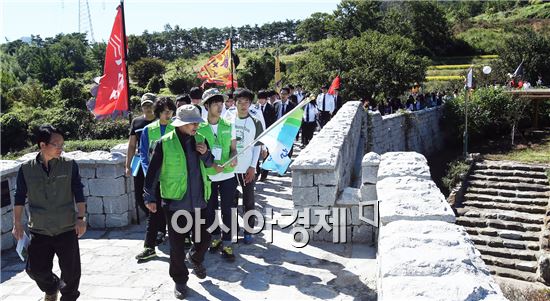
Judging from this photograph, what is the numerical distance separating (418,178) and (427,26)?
168 ft

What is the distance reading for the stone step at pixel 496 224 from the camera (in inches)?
709

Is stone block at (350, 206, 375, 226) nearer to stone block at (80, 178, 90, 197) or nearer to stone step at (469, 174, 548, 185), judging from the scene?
stone block at (80, 178, 90, 197)

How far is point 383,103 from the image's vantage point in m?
24.2

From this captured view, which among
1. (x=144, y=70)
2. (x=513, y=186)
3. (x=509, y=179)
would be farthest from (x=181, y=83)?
(x=513, y=186)

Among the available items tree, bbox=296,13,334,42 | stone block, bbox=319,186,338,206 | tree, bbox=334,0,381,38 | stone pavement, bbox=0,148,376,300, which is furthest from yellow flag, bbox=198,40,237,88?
tree, bbox=296,13,334,42

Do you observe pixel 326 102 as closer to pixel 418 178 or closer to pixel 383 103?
pixel 418 178

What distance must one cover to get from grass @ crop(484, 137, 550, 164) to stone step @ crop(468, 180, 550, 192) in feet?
8.82

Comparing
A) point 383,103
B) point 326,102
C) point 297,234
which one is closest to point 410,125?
point 383,103

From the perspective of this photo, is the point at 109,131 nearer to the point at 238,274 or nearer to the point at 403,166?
the point at 238,274

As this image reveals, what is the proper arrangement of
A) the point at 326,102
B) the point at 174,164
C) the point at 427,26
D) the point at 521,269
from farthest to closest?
the point at 427,26, the point at 521,269, the point at 326,102, the point at 174,164

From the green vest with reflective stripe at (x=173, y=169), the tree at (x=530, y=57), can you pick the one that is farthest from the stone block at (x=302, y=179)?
the tree at (x=530, y=57)

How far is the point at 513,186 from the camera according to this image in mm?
20969

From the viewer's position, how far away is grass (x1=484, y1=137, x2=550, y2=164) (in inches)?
919

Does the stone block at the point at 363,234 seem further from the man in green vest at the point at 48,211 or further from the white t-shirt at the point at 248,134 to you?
the man in green vest at the point at 48,211
